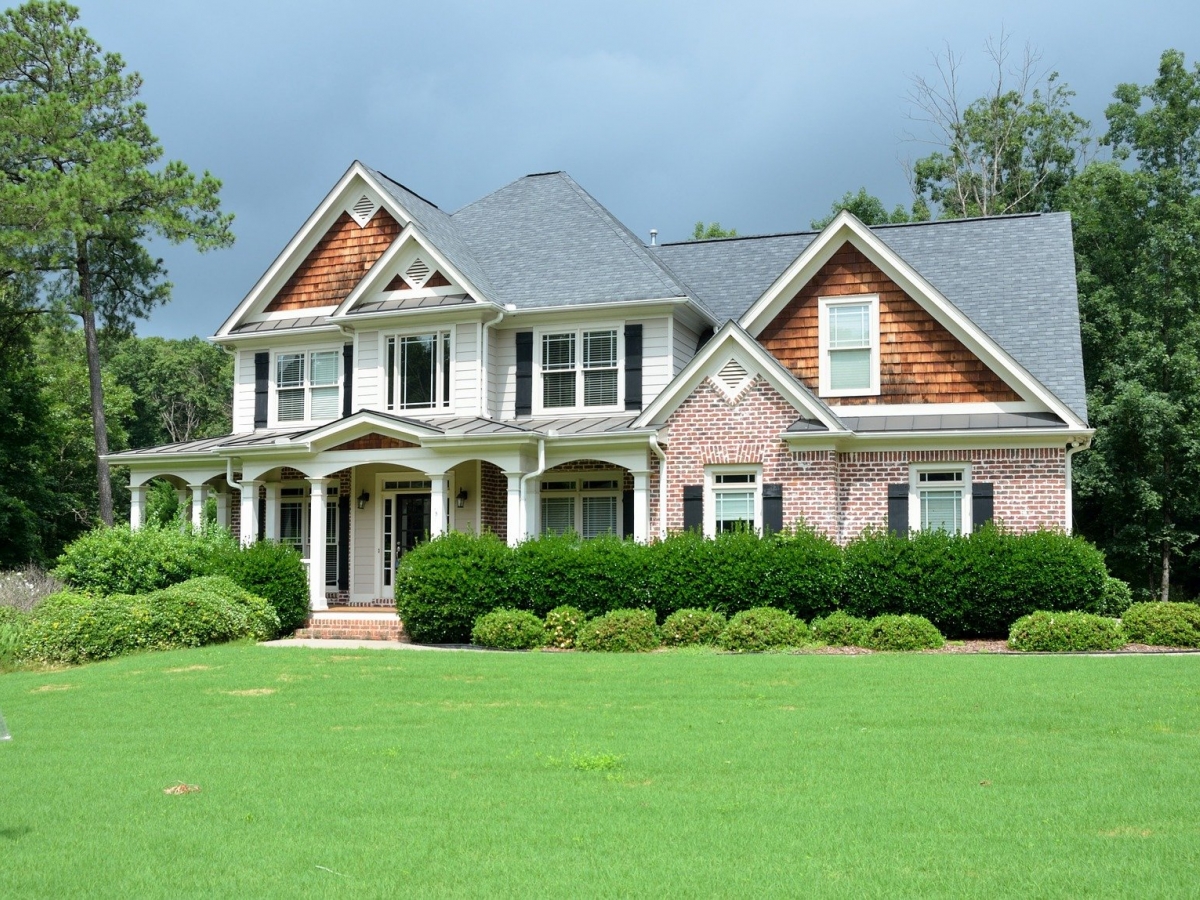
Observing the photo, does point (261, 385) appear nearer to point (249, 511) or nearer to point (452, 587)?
point (249, 511)

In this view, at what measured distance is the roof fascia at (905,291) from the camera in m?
19.9

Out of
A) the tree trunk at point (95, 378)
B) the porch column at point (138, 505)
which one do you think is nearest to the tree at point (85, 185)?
the tree trunk at point (95, 378)

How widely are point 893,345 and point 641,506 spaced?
16.9ft

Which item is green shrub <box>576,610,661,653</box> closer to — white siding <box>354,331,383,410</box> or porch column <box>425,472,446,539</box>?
porch column <box>425,472,446,539</box>

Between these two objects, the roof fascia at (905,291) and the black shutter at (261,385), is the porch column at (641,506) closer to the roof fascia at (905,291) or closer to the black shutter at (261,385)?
the roof fascia at (905,291)

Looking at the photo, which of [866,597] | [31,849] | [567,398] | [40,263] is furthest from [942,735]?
[40,263]

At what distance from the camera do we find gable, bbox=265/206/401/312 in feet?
80.1

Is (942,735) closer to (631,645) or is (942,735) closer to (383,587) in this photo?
(631,645)

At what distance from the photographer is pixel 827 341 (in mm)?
21297

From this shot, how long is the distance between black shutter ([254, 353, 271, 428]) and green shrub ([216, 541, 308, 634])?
476cm

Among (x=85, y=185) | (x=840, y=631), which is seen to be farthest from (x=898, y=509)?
(x=85, y=185)

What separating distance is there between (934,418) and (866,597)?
163 inches

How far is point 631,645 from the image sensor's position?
1688 centimetres

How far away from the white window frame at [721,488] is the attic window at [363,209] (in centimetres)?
907
